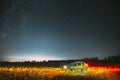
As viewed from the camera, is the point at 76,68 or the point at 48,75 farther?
the point at 76,68

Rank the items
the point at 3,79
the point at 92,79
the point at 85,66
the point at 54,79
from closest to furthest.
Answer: the point at 3,79 < the point at 54,79 < the point at 92,79 < the point at 85,66

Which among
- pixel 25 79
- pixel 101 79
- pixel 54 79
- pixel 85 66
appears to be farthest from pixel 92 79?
pixel 85 66

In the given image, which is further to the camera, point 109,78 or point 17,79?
point 109,78

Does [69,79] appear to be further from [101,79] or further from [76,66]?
[76,66]

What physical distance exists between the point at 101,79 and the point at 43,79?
5.52 m

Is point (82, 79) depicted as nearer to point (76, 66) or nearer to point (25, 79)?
point (25, 79)

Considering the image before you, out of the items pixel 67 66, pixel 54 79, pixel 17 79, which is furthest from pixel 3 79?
pixel 67 66

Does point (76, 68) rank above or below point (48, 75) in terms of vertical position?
above

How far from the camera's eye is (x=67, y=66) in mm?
48094

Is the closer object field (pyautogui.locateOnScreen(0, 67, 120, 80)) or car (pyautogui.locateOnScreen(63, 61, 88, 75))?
field (pyautogui.locateOnScreen(0, 67, 120, 80))

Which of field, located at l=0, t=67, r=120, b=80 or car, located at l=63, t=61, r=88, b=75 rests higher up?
car, located at l=63, t=61, r=88, b=75

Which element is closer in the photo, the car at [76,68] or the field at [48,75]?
the field at [48,75]

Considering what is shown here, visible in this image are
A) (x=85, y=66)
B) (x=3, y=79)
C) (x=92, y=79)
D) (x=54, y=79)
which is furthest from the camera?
(x=85, y=66)

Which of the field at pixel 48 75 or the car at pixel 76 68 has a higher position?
the car at pixel 76 68
